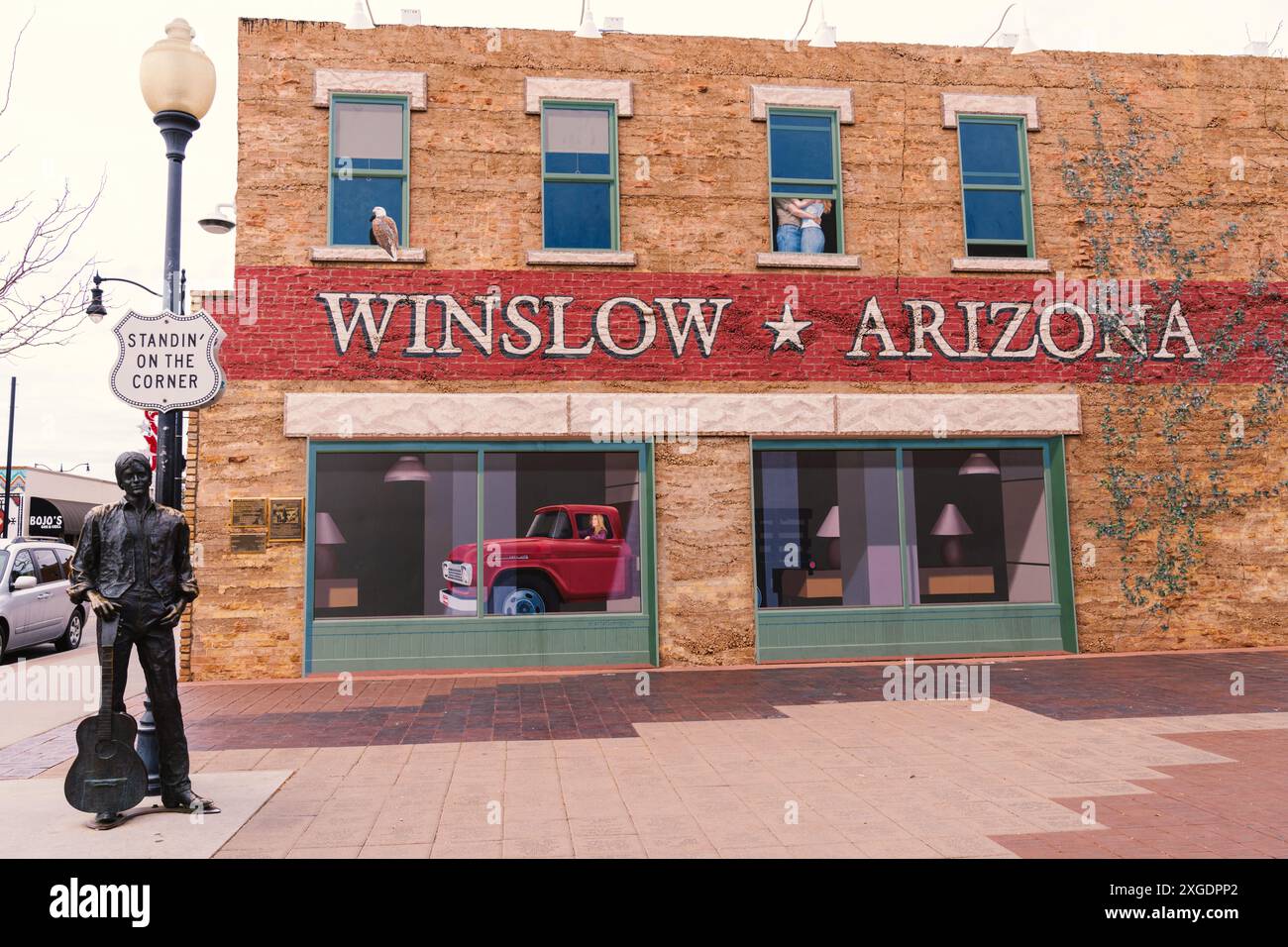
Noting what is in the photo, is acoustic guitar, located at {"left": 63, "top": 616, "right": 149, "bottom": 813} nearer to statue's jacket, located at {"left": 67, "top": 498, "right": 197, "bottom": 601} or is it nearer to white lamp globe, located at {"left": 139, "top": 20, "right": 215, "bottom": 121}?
statue's jacket, located at {"left": 67, "top": 498, "right": 197, "bottom": 601}

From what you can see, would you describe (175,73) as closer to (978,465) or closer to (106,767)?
(106,767)

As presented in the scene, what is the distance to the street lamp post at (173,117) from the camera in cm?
618

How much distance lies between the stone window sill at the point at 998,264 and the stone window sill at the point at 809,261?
1.39 m

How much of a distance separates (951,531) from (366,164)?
8.71 metres

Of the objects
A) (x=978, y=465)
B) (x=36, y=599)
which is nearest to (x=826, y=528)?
(x=978, y=465)

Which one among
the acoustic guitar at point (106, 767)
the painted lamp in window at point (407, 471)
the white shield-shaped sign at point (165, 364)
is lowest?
the acoustic guitar at point (106, 767)

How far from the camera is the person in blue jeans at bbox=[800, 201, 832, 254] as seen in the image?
39.3ft

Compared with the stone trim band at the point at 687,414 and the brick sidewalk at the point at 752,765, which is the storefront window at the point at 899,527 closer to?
the stone trim band at the point at 687,414

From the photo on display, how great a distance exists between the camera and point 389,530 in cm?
1115

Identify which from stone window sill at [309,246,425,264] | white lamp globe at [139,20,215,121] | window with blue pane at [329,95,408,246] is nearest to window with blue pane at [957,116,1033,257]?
stone window sill at [309,246,425,264]

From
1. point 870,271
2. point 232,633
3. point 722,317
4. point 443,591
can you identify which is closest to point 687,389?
point 722,317

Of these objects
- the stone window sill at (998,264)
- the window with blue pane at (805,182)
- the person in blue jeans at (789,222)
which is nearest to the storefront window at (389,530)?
the person in blue jeans at (789,222)

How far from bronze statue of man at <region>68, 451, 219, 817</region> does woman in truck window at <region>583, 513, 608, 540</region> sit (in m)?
6.11

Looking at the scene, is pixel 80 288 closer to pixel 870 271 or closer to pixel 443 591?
pixel 443 591
